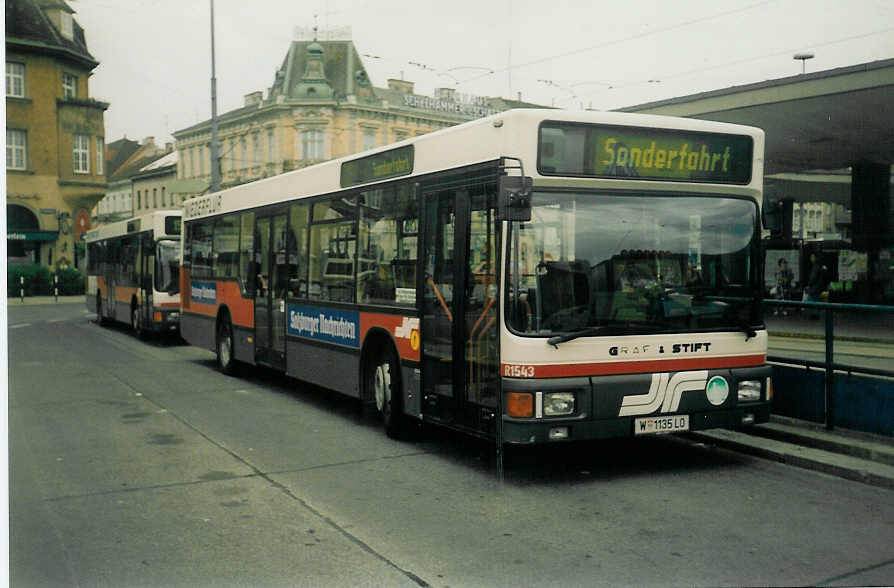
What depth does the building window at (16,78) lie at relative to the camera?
24.1 feet

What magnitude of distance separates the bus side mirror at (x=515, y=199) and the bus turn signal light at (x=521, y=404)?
1275 millimetres

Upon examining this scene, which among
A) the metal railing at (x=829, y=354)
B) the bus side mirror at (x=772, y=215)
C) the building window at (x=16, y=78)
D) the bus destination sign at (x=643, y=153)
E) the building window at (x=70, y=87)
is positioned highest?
the building window at (x=70, y=87)

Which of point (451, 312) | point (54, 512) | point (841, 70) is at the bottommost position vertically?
point (54, 512)

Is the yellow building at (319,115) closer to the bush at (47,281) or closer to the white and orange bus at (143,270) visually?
the white and orange bus at (143,270)

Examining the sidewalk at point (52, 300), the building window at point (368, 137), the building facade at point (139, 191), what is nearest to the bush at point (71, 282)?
the sidewalk at point (52, 300)

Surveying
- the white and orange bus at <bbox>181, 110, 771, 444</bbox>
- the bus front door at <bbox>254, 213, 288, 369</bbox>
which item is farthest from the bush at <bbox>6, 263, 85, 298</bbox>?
the white and orange bus at <bbox>181, 110, 771, 444</bbox>

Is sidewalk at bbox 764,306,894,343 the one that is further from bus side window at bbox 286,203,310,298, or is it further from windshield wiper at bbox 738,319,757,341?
bus side window at bbox 286,203,310,298

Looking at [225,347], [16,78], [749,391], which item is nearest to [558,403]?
[749,391]

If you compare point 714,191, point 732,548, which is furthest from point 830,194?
point 732,548

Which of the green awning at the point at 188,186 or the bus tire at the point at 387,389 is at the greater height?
the green awning at the point at 188,186

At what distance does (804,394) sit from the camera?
337 inches

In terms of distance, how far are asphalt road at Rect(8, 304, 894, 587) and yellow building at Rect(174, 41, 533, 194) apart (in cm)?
462

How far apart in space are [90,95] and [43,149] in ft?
8.42

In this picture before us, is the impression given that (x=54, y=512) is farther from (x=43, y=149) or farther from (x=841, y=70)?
(x=841, y=70)
